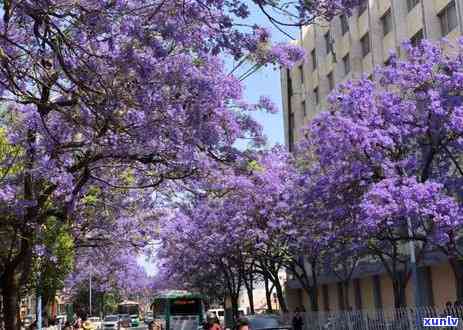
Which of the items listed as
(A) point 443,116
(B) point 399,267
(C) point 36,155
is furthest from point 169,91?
(B) point 399,267

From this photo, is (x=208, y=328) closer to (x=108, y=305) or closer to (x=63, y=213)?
(x=63, y=213)

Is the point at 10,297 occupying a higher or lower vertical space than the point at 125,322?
higher

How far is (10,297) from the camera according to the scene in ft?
57.5

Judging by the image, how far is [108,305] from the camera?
112 meters

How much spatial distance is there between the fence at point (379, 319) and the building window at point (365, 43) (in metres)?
15.2

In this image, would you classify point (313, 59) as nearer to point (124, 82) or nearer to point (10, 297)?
point (10, 297)

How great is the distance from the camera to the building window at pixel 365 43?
39.8 metres

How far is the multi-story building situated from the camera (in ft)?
104

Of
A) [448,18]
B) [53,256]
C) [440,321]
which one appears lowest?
[440,321]

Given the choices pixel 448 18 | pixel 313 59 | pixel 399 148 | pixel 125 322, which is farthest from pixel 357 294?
pixel 125 322

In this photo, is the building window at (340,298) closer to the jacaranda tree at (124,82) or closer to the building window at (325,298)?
the building window at (325,298)

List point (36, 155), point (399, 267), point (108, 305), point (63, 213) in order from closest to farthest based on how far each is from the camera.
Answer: point (36, 155) < point (63, 213) < point (399, 267) < point (108, 305)

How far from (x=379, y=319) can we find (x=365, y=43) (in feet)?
71.4

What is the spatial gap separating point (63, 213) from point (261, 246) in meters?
16.4
